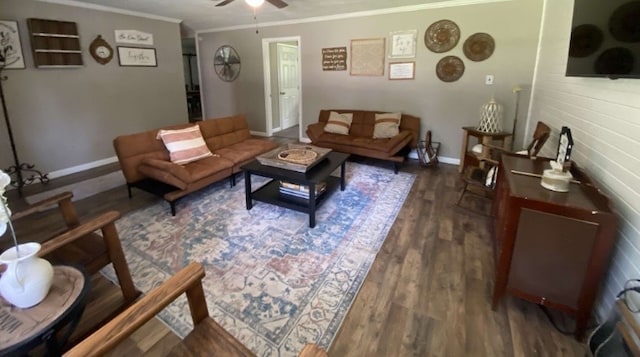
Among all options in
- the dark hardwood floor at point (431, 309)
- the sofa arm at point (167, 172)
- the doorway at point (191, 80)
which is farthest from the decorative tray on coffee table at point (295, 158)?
the doorway at point (191, 80)

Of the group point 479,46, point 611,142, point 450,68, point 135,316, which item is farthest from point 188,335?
point 479,46

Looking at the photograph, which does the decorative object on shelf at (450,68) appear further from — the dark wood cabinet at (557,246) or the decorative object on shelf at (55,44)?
the decorative object on shelf at (55,44)

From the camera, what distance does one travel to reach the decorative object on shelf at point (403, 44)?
4.61 meters

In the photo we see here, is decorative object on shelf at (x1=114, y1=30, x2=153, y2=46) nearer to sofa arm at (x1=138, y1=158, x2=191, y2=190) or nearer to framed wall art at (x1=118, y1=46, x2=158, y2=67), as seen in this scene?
framed wall art at (x1=118, y1=46, x2=158, y2=67)

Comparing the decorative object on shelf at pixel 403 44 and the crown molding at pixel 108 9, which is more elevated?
the crown molding at pixel 108 9

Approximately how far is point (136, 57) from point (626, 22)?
578cm

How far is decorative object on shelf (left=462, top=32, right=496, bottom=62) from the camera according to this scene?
412 centimetres

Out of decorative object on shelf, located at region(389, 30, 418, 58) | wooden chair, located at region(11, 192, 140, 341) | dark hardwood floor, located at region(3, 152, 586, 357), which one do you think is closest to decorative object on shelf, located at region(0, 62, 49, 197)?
dark hardwood floor, located at region(3, 152, 586, 357)

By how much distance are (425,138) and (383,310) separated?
350cm

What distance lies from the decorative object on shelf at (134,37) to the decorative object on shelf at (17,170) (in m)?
1.56

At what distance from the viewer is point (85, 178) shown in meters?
4.16

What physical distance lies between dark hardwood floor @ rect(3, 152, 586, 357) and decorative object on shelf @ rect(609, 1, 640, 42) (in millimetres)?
1536

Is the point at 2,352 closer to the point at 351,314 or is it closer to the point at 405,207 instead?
the point at 351,314

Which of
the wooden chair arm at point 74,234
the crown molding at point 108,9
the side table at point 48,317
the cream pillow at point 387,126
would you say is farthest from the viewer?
the cream pillow at point 387,126
